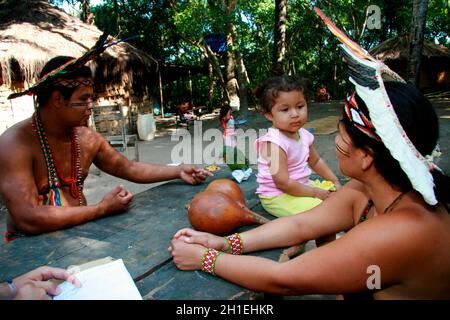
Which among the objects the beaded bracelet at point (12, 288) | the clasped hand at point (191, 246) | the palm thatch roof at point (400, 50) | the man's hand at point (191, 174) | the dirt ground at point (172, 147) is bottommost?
the dirt ground at point (172, 147)

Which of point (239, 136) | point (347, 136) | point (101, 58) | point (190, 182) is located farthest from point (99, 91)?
point (347, 136)

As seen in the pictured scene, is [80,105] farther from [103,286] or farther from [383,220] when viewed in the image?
[383,220]

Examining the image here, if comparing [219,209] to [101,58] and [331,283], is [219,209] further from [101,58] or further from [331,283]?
[101,58]

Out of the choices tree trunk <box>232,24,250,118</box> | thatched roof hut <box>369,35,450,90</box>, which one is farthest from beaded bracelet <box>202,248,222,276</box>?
thatched roof hut <box>369,35,450,90</box>

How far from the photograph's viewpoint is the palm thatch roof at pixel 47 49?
8.72 meters

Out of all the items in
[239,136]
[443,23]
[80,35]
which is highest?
[443,23]

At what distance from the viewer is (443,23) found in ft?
67.2

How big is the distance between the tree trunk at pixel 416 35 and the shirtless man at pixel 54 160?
6.45 m

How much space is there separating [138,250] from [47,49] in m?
9.57

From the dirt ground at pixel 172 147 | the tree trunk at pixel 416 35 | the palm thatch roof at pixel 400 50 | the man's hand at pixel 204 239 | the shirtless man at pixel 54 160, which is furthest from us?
the palm thatch roof at pixel 400 50

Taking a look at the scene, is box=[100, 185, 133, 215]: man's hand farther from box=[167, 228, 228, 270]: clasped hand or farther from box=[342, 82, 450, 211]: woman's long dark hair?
box=[342, 82, 450, 211]: woman's long dark hair

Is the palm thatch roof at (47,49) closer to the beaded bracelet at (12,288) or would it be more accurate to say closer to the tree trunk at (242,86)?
the tree trunk at (242,86)

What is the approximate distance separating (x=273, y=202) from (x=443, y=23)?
24.4 metres

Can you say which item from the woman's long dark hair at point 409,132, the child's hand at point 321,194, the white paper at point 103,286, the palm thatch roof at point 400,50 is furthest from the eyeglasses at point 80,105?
→ the palm thatch roof at point 400,50
